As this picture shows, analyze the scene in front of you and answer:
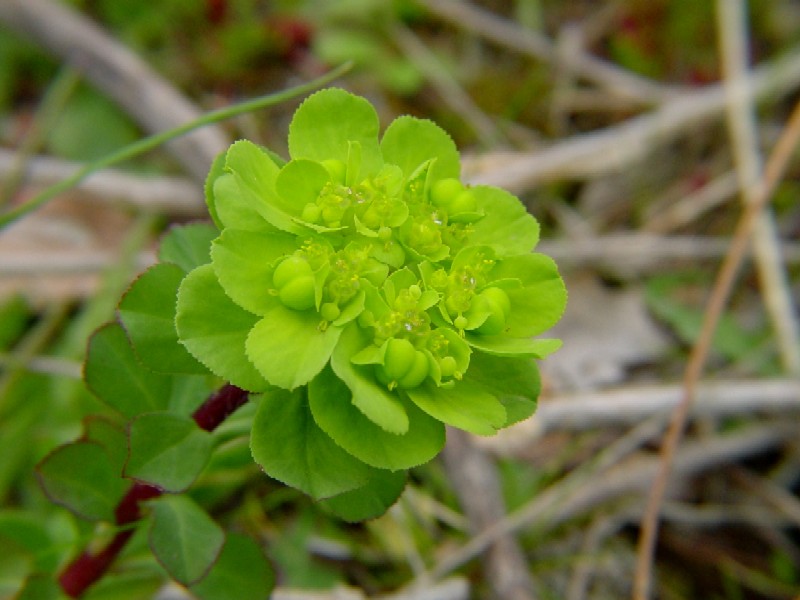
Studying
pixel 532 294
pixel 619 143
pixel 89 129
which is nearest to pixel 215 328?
pixel 532 294

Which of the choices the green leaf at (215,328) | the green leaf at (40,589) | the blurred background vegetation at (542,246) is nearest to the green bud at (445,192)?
the green leaf at (215,328)

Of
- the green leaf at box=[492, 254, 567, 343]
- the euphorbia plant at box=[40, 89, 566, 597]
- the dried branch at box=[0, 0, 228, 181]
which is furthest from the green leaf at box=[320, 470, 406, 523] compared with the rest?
the dried branch at box=[0, 0, 228, 181]

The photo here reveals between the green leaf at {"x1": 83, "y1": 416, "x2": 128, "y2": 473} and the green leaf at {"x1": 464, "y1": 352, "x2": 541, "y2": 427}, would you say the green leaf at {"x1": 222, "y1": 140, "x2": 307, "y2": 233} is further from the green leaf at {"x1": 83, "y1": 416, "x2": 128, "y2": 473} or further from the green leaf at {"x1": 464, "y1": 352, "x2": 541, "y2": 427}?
the green leaf at {"x1": 83, "y1": 416, "x2": 128, "y2": 473}

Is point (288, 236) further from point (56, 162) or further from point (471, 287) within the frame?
point (56, 162)

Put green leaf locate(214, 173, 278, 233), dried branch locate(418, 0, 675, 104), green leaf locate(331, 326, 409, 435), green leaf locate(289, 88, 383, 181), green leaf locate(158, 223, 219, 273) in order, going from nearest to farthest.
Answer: green leaf locate(331, 326, 409, 435)
green leaf locate(214, 173, 278, 233)
green leaf locate(289, 88, 383, 181)
green leaf locate(158, 223, 219, 273)
dried branch locate(418, 0, 675, 104)

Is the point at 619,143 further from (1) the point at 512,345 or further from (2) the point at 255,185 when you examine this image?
(2) the point at 255,185

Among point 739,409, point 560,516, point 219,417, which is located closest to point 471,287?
point 219,417

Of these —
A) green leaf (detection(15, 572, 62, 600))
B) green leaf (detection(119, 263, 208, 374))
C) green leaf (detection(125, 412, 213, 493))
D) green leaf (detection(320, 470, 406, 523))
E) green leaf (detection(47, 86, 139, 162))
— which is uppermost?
green leaf (detection(47, 86, 139, 162))
